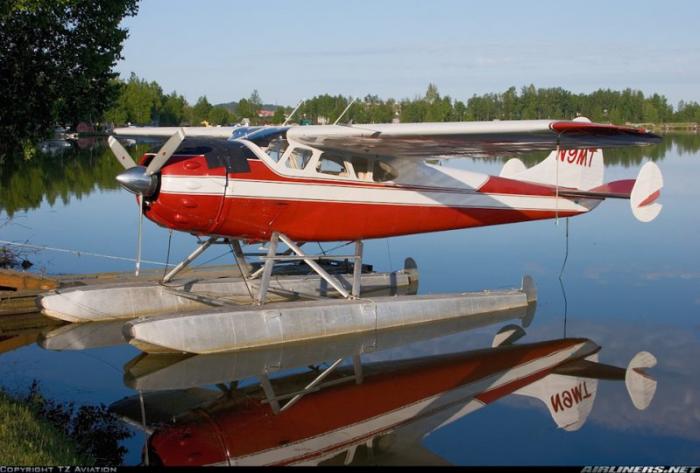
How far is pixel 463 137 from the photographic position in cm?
935

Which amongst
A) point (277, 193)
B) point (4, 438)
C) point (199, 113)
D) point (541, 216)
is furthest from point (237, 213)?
point (199, 113)

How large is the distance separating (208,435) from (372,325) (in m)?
3.76

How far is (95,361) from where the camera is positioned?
8469 mm

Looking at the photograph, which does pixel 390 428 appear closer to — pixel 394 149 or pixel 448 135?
pixel 448 135

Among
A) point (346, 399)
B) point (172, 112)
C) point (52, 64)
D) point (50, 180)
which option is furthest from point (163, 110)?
point (346, 399)

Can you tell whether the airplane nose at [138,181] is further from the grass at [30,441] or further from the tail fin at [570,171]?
the tail fin at [570,171]

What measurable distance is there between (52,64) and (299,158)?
712cm

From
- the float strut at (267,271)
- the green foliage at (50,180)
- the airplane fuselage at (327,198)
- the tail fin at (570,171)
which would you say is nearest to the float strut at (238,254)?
the airplane fuselage at (327,198)

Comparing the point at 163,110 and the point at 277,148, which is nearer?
the point at 277,148

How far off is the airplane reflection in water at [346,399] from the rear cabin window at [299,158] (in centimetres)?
216

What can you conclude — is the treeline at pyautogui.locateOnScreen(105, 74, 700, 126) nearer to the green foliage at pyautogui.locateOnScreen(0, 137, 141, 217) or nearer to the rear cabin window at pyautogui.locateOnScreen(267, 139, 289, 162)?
the green foliage at pyautogui.locateOnScreen(0, 137, 141, 217)

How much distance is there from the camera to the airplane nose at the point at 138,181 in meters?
8.48

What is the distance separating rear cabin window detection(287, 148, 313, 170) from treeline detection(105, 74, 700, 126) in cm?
7947
